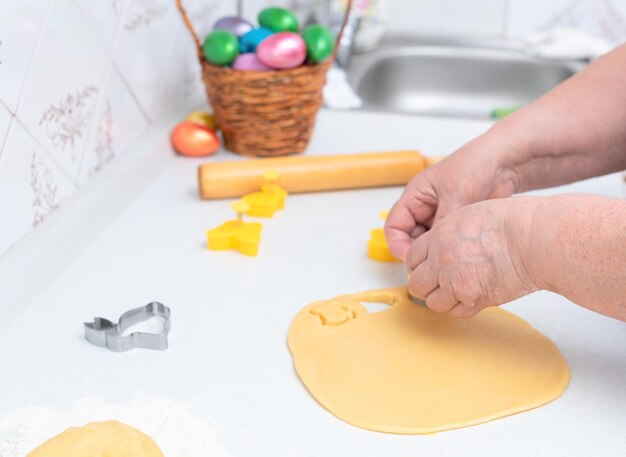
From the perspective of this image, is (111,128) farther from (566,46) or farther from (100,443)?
(566,46)

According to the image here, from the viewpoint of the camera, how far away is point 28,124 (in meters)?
0.82

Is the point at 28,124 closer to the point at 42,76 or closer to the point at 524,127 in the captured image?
the point at 42,76

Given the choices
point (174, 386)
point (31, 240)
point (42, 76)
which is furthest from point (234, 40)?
point (174, 386)

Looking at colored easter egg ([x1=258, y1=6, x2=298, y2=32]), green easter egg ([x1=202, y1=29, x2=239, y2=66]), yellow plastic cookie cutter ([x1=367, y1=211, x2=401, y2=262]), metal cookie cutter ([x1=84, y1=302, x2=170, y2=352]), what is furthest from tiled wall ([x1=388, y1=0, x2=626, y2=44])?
metal cookie cutter ([x1=84, y1=302, x2=170, y2=352])

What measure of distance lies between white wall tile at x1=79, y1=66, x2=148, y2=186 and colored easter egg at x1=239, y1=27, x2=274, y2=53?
18 centimetres

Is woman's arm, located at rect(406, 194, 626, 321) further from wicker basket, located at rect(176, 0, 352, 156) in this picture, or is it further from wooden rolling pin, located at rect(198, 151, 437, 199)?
wicker basket, located at rect(176, 0, 352, 156)

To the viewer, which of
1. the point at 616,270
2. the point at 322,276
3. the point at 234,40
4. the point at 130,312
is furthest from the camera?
the point at 234,40

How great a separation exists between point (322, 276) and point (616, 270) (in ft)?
1.12

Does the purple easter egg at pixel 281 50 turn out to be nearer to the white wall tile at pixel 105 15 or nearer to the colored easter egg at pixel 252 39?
the colored easter egg at pixel 252 39

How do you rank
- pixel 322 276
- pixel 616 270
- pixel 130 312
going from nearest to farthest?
pixel 616 270, pixel 130 312, pixel 322 276

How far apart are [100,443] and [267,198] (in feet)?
1.61

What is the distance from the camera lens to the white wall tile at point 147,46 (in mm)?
1045

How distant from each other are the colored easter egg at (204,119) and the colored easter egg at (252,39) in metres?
0.14

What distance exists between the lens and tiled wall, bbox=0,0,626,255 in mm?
789
